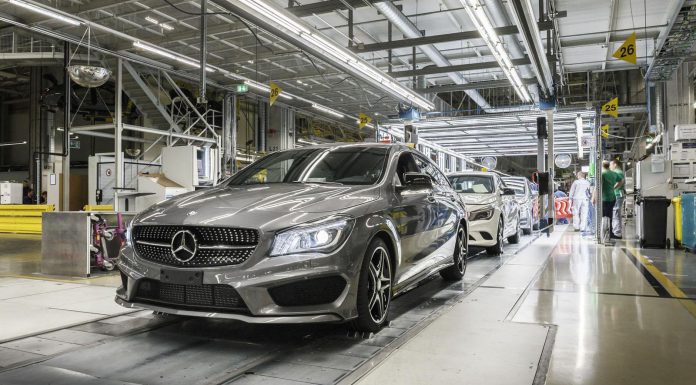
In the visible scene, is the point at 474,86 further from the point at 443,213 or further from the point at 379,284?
the point at 379,284

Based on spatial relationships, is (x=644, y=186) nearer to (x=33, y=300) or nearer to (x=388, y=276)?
(x=388, y=276)

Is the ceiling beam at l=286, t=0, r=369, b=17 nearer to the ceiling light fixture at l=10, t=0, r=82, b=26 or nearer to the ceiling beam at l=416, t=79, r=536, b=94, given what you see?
the ceiling light fixture at l=10, t=0, r=82, b=26

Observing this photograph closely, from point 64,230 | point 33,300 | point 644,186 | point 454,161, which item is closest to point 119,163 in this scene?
point 64,230

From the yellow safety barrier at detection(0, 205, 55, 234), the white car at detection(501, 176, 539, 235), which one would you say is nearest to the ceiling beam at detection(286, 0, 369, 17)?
the white car at detection(501, 176, 539, 235)

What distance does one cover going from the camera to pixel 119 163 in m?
13.0

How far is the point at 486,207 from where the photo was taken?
8.36 m

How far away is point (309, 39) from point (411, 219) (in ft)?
16.3

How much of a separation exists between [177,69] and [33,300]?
10960 mm

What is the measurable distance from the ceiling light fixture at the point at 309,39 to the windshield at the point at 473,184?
9.50 feet

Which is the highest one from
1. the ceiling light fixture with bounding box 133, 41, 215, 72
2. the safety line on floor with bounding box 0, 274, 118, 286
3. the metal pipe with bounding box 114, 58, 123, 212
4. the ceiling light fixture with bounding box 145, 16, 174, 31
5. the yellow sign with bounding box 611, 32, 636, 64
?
the ceiling light fixture with bounding box 145, 16, 174, 31

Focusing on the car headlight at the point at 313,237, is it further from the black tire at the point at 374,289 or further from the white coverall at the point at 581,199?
the white coverall at the point at 581,199

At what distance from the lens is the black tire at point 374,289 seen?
3.47m

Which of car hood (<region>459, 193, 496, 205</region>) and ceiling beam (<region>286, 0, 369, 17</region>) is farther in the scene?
ceiling beam (<region>286, 0, 369, 17</region>)

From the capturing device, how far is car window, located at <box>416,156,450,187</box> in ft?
17.6
